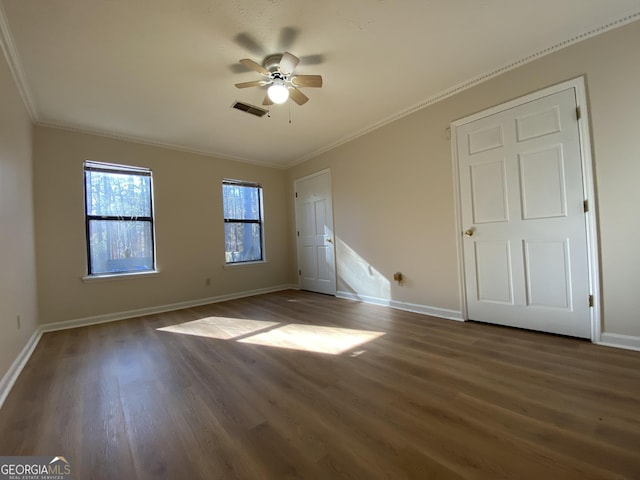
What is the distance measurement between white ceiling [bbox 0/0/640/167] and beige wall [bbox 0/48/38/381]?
0.37 metres

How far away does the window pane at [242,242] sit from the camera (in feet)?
16.5

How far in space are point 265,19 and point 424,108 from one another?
2.16 m

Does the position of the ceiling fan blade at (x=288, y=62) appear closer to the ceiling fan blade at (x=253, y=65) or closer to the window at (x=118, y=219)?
the ceiling fan blade at (x=253, y=65)

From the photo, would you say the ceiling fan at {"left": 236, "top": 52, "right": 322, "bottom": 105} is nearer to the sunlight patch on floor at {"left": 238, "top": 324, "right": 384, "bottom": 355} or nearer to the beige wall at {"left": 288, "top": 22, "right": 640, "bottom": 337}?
the beige wall at {"left": 288, "top": 22, "right": 640, "bottom": 337}

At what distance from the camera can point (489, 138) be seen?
283cm

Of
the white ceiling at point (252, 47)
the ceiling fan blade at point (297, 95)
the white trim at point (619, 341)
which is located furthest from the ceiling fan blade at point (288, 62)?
the white trim at point (619, 341)

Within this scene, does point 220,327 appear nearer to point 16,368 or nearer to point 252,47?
point 16,368

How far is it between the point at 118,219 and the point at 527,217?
16.5 feet

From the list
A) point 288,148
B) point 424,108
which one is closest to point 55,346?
point 288,148

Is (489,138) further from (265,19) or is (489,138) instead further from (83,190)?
(83,190)

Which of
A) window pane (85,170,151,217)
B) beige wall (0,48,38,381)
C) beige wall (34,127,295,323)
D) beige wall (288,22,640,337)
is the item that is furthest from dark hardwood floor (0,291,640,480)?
window pane (85,170,151,217)

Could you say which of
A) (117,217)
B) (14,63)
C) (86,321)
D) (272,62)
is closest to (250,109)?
(272,62)

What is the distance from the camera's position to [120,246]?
12.9ft

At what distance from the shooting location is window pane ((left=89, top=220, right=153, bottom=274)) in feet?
12.2
